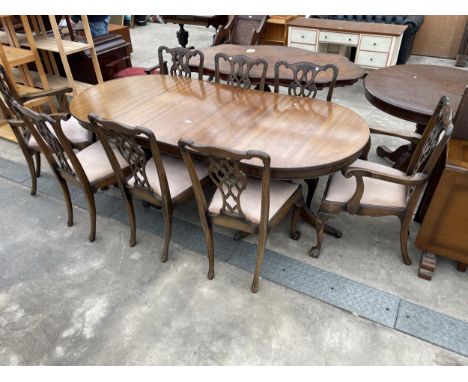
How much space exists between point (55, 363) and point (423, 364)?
5.82ft

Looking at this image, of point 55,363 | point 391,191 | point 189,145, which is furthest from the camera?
point 391,191

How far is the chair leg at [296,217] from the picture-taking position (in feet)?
6.95

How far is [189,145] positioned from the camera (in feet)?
4.99

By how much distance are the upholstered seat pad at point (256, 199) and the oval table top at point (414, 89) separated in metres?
0.99

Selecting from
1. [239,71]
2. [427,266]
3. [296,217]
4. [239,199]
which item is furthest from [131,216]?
[427,266]

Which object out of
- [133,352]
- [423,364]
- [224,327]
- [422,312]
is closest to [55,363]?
[133,352]

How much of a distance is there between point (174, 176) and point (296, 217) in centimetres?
83

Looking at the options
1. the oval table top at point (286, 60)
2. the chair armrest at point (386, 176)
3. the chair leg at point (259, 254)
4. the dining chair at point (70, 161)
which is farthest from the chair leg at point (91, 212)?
the oval table top at point (286, 60)

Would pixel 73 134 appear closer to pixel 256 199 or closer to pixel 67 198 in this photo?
pixel 67 198

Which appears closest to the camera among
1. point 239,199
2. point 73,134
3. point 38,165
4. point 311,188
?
point 239,199

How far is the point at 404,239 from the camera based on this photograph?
2.00 meters

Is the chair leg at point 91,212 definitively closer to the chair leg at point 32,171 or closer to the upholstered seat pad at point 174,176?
the upholstered seat pad at point 174,176
